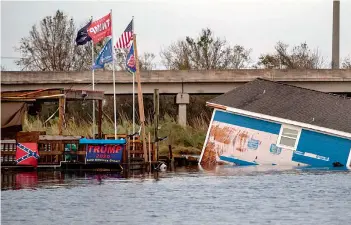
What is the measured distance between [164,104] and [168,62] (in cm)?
1481

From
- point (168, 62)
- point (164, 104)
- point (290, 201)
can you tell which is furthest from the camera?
point (168, 62)

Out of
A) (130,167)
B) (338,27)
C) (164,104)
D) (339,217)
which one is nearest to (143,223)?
(339,217)

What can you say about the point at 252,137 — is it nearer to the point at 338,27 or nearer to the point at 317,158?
the point at 317,158

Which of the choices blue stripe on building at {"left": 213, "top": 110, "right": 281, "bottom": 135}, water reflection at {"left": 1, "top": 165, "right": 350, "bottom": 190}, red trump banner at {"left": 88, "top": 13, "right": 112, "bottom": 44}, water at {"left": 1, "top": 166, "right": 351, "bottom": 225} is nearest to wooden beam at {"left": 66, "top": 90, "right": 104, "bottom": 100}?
red trump banner at {"left": 88, "top": 13, "right": 112, "bottom": 44}

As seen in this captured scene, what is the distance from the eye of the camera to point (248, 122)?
182ft

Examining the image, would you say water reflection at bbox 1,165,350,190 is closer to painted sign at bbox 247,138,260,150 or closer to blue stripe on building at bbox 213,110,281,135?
painted sign at bbox 247,138,260,150

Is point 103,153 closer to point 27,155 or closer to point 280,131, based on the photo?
point 27,155

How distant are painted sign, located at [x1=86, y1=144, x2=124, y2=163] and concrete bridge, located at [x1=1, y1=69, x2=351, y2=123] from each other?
28.4m

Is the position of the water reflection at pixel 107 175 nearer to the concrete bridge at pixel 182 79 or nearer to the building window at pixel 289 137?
the building window at pixel 289 137

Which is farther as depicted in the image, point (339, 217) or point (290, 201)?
point (290, 201)

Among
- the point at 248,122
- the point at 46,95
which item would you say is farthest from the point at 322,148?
the point at 46,95

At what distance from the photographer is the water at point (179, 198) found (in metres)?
33.1

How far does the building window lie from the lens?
5472cm

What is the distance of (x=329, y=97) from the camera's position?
5712 centimetres
